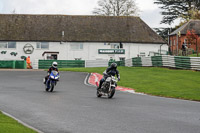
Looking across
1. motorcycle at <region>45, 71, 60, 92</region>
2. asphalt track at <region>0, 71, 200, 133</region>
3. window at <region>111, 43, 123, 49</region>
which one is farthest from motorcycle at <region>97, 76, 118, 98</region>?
window at <region>111, 43, 123, 49</region>

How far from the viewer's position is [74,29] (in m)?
69.2

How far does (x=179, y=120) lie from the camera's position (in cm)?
1165

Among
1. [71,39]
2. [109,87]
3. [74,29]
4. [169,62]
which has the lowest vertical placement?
[109,87]

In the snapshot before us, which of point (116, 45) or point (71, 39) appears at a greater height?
point (71, 39)

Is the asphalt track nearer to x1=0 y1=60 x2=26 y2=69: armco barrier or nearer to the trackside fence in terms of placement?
the trackside fence

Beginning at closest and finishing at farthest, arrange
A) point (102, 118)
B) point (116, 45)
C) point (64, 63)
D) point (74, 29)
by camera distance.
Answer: point (102, 118) < point (64, 63) < point (116, 45) < point (74, 29)

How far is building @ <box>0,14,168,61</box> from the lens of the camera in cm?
6719

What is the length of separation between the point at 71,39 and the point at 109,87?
164ft

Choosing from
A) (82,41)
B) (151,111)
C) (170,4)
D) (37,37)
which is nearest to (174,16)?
(170,4)

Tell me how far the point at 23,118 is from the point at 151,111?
14.1ft

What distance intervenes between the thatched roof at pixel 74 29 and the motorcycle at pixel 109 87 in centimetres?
4920

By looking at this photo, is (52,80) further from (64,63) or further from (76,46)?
(76,46)

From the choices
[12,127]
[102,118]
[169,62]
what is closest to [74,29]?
[169,62]

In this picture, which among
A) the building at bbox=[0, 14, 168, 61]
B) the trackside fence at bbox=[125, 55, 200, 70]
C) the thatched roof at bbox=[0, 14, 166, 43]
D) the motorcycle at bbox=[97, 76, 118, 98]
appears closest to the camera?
the motorcycle at bbox=[97, 76, 118, 98]
